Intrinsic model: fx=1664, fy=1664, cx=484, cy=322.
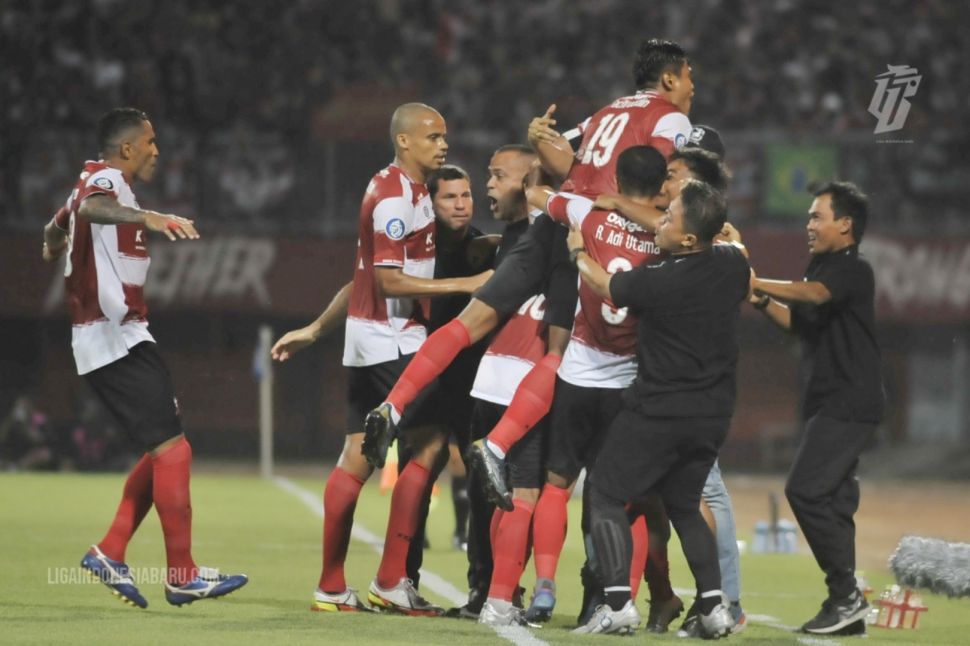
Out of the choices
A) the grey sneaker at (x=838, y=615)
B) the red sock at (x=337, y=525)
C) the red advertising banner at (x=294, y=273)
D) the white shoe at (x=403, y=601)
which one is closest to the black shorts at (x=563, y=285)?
the red sock at (x=337, y=525)

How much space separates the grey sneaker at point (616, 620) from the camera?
6.98 meters

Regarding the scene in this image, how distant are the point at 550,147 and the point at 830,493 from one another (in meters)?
2.12

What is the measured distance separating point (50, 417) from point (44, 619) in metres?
17.1

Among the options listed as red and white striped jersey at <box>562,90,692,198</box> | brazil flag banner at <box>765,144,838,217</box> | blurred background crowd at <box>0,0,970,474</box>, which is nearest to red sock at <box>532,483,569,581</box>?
red and white striped jersey at <box>562,90,692,198</box>

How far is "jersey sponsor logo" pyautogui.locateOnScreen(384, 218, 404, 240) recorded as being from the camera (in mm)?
7832

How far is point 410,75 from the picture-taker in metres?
24.3

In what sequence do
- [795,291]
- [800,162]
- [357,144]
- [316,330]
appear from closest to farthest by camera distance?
[795,291] < [316,330] < [800,162] < [357,144]

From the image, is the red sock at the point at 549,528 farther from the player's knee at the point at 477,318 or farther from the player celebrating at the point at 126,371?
the player celebrating at the point at 126,371

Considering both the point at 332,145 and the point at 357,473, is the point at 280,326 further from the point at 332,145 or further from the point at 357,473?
the point at 357,473

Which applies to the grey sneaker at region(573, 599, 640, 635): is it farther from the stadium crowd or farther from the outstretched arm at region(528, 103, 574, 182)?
the stadium crowd

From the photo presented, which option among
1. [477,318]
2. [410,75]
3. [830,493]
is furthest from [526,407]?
[410,75]

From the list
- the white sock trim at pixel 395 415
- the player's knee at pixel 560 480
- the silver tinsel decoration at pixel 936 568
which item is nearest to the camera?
the white sock trim at pixel 395 415

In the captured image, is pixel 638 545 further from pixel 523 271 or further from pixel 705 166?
pixel 705 166

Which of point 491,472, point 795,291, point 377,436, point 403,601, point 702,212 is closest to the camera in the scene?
point 702,212
